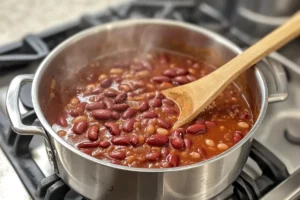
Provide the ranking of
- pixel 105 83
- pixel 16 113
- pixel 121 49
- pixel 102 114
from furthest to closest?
pixel 121 49 → pixel 105 83 → pixel 102 114 → pixel 16 113

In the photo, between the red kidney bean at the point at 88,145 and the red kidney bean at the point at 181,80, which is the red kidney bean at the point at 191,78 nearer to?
the red kidney bean at the point at 181,80

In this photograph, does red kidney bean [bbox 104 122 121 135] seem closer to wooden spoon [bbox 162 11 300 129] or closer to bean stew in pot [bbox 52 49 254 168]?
bean stew in pot [bbox 52 49 254 168]

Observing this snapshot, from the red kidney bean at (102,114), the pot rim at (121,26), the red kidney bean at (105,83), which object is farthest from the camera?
the red kidney bean at (105,83)

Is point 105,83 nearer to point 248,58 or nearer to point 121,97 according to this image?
point 121,97

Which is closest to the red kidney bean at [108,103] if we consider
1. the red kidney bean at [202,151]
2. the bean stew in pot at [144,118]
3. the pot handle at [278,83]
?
the bean stew in pot at [144,118]

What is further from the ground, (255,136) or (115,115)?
(115,115)

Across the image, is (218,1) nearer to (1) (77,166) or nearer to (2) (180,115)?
(2) (180,115)

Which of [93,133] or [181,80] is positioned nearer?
[93,133]

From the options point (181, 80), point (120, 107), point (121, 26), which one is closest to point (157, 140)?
point (120, 107)
